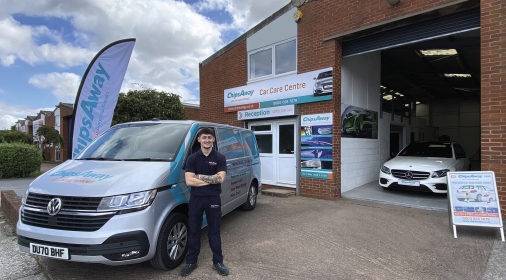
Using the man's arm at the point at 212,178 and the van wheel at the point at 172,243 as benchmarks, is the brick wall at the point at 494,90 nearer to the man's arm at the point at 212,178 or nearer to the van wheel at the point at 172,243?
the man's arm at the point at 212,178

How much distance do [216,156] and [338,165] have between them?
16.4ft

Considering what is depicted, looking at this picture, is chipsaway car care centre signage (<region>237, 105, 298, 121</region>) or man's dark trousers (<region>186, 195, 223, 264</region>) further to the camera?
chipsaway car care centre signage (<region>237, 105, 298, 121</region>)

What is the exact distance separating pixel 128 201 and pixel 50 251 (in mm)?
897

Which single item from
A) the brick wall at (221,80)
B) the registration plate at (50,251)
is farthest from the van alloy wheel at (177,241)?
the brick wall at (221,80)

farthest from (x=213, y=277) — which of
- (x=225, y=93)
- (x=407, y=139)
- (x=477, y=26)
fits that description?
(x=407, y=139)

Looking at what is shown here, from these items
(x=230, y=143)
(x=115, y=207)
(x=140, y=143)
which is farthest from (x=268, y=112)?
(x=115, y=207)

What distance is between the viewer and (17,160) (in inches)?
525

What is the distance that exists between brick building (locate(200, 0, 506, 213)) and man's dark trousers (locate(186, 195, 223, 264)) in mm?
4752

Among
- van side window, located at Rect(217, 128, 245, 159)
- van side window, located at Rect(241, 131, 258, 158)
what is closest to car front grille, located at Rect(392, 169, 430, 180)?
van side window, located at Rect(241, 131, 258, 158)

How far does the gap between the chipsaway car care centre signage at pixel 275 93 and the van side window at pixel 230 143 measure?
2.91m

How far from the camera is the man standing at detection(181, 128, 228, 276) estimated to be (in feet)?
11.1

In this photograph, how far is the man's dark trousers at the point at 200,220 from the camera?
11.2 ft

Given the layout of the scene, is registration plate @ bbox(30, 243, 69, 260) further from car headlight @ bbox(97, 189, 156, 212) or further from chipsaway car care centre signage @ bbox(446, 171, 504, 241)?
chipsaway car care centre signage @ bbox(446, 171, 504, 241)

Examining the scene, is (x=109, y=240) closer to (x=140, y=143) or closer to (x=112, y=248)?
(x=112, y=248)
